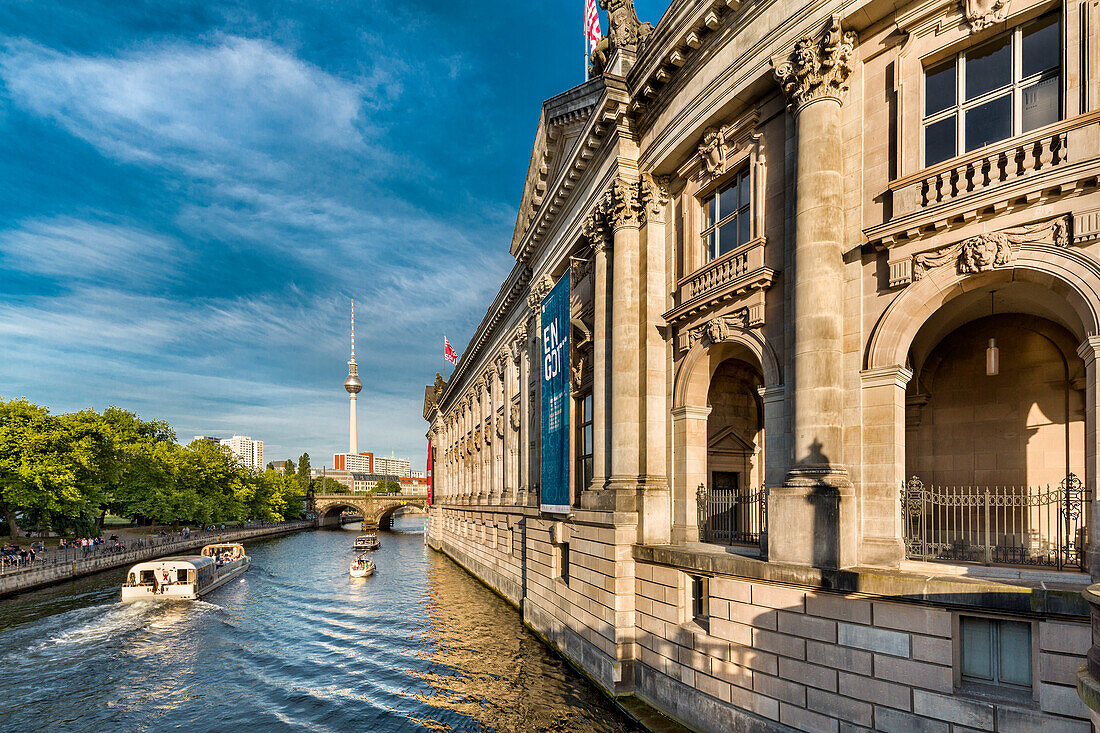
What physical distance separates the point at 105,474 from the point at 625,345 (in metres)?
67.1

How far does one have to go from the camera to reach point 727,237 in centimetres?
1959

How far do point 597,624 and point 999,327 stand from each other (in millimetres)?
14753

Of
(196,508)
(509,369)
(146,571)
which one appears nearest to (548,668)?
(509,369)

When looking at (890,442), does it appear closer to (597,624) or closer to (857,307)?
(857,307)

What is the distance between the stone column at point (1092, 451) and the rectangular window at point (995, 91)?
14.9ft

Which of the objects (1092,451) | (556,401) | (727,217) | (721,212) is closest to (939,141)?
(727,217)

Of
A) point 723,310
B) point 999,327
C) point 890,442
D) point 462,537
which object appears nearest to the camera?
point 890,442

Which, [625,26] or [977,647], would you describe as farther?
[625,26]

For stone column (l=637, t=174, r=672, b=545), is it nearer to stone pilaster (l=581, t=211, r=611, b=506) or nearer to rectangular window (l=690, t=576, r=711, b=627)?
stone pilaster (l=581, t=211, r=611, b=506)

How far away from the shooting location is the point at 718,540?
20.2 m

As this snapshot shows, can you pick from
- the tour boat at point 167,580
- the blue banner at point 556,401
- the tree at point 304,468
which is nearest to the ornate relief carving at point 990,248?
the blue banner at point 556,401

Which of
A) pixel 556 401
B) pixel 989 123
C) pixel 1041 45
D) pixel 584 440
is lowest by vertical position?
pixel 584 440

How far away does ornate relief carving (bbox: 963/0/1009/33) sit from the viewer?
1276 centimetres

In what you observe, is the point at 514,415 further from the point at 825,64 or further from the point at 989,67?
the point at 989,67
